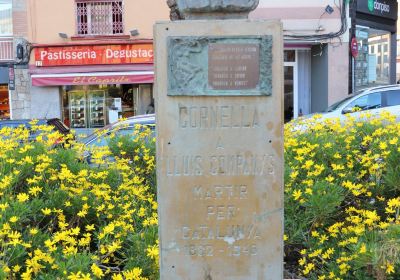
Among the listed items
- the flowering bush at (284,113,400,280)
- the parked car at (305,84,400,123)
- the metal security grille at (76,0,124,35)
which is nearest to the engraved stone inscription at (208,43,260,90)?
the flowering bush at (284,113,400,280)

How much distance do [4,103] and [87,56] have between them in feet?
11.3

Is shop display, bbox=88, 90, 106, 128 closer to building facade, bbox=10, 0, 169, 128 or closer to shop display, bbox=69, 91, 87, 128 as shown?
building facade, bbox=10, 0, 169, 128

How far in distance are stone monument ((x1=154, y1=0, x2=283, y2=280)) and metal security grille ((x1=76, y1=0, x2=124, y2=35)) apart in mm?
14511

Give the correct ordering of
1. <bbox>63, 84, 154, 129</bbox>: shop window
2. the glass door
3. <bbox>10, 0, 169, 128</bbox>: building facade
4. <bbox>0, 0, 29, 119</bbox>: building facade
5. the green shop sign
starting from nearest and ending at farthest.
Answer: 1. <bbox>10, 0, 169, 128</bbox>: building facade
2. <bbox>0, 0, 29, 119</bbox>: building facade
3. <bbox>63, 84, 154, 129</bbox>: shop window
4. the glass door
5. the green shop sign

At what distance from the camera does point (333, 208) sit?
3.79 m

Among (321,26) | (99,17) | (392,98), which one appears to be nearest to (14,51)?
(99,17)

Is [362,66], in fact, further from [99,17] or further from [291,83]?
[99,17]

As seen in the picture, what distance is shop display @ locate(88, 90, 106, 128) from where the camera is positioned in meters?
17.7

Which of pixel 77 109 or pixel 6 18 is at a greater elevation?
pixel 6 18

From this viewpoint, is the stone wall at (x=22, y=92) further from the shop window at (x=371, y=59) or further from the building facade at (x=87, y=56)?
the shop window at (x=371, y=59)

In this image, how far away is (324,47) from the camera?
1745cm

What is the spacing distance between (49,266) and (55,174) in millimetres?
1085

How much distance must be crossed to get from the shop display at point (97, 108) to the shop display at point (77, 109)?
0.78 ft

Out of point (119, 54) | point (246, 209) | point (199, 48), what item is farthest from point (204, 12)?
point (119, 54)
